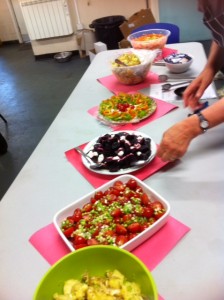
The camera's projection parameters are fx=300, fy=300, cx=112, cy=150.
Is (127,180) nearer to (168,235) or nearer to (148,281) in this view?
(168,235)

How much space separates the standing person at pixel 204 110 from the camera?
0.93m

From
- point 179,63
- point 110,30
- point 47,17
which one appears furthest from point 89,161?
point 47,17

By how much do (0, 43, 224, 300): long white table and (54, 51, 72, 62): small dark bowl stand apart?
3242 mm

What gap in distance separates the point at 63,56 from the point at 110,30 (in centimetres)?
92

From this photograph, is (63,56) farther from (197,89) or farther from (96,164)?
(96,164)

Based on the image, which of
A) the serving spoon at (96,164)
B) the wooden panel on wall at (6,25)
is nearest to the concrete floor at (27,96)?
the wooden panel on wall at (6,25)

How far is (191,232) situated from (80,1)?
4181 millimetres

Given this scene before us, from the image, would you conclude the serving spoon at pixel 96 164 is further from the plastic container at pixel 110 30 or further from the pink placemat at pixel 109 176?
the plastic container at pixel 110 30

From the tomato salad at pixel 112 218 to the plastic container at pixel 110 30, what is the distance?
337cm

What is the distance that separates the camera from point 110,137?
1088 millimetres

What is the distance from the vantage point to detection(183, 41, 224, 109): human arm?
48.8 inches

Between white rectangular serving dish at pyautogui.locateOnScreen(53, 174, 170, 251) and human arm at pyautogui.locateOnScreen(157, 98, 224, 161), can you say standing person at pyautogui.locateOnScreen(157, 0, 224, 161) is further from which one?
white rectangular serving dish at pyautogui.locateOnScreen(53, 174, 170, 251)

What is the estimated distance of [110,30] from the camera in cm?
382

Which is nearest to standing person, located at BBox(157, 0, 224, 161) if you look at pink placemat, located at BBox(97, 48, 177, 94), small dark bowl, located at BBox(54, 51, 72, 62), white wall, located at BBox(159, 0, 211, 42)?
pink placemat, located at BBox(97, 48, 177, 94)
